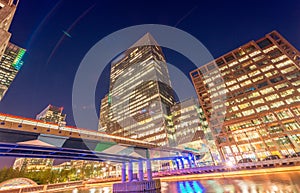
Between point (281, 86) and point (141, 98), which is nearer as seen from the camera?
point (281, 86)

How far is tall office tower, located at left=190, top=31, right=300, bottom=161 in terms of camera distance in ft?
154

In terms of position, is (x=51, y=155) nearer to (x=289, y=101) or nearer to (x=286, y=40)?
(x=289, y=101)

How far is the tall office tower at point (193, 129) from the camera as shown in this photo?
67125 mm

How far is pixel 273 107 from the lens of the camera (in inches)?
1983

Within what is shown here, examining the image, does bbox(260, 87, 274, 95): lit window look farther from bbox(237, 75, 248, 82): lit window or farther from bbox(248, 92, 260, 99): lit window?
bbox(237, 75, 248, 82): lit window

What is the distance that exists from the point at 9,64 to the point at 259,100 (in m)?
146

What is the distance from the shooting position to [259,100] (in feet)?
178

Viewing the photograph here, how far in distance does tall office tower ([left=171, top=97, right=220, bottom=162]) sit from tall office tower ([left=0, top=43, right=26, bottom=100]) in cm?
10904

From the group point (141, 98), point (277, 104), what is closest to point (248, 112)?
point (277, 104)

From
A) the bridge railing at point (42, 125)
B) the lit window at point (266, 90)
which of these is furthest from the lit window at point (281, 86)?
the bridge railing at point (42, 125)

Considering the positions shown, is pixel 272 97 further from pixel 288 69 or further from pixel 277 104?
pixel 288 69

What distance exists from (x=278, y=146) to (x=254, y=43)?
143ft

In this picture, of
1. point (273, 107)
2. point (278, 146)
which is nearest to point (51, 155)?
point (278, 146)

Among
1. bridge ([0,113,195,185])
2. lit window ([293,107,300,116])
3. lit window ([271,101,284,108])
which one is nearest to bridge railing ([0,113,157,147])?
bridge ([0,113,195,185])
